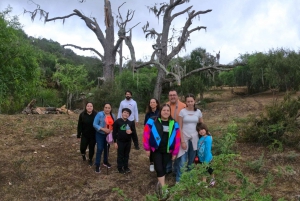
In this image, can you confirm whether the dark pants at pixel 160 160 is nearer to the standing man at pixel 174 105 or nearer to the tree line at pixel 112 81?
the standing man at pixel 174 105

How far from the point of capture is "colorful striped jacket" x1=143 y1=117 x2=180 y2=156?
171 inches

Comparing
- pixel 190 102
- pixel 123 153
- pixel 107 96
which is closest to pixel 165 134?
pixel 190 102

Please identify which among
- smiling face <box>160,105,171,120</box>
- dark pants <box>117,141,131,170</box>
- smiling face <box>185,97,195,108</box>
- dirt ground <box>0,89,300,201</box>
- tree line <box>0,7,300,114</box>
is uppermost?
tree line <box>0,7,300,114</box>

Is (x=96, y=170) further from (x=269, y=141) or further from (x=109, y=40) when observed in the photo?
(x=109, y=40)

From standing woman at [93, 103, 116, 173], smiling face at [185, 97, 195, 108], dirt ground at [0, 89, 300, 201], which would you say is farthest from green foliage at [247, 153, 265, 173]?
standing woman at [93, 103, 116, 173]

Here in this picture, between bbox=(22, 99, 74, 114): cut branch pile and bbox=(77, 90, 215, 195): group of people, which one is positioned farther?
bbox=(22, 99, 74, 114): cut branch pile

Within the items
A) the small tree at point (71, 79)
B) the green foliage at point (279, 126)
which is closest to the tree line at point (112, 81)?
the small tree at point (71, 79)

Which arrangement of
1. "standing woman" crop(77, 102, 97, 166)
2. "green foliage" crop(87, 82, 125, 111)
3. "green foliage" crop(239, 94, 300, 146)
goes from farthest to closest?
"green foliage" crop(87, 82, 125, 111)
"green foliage" crop(239, 94, 300, 146)
"standing woman" crop(77, 102, 97, 166)

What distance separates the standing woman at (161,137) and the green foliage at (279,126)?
3.53 metres

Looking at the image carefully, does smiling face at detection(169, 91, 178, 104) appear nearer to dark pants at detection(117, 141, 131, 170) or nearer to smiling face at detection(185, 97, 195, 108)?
smiling face at detection(185, 97, 195, 108)

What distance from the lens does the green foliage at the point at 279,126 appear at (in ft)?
22.8

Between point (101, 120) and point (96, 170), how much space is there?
1029 millimetres

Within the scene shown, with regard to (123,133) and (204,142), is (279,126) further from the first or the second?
(123,133)

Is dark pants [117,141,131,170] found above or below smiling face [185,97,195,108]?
below
